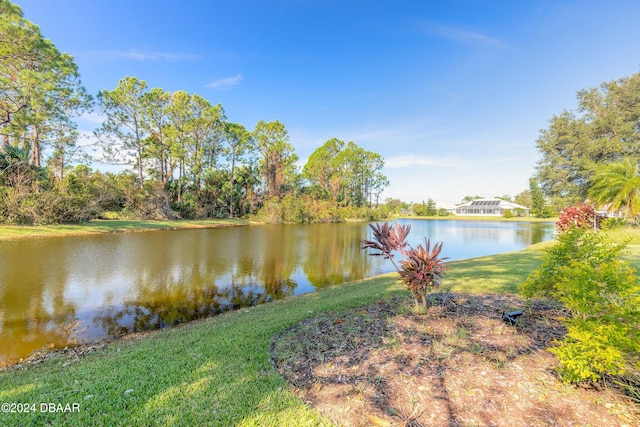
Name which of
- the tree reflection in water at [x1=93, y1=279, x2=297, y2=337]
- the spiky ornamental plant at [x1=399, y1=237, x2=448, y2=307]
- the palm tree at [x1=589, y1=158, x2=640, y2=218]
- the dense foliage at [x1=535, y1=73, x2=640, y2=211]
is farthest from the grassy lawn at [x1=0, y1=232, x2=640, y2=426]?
the dense foliage at [x1=535, y1=73, x2=640, y2=211]

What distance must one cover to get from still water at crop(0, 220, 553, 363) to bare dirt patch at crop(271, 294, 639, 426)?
174 inches

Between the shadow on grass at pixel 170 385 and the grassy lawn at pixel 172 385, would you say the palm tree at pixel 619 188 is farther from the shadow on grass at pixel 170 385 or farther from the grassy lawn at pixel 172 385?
the shadow on grass at pixel 170 385

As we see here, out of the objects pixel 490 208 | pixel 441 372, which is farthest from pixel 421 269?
pixel 490 208

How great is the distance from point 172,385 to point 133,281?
24.2 ft

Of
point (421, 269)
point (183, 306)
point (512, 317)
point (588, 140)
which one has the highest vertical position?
point (588, 140)

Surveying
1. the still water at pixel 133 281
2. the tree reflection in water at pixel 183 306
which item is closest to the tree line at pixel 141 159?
the still water at pixel 133 281

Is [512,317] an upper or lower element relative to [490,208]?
lower

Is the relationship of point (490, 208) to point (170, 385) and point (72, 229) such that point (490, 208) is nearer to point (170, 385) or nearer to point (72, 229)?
point (72, 229)

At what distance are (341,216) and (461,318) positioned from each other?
37783 millimetres

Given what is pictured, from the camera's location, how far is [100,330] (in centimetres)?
541

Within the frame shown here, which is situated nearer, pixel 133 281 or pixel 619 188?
pixel 133 281

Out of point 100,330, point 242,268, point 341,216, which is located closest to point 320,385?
point 100,330

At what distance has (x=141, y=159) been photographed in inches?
1212

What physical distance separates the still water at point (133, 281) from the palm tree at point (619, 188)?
27.6ft
